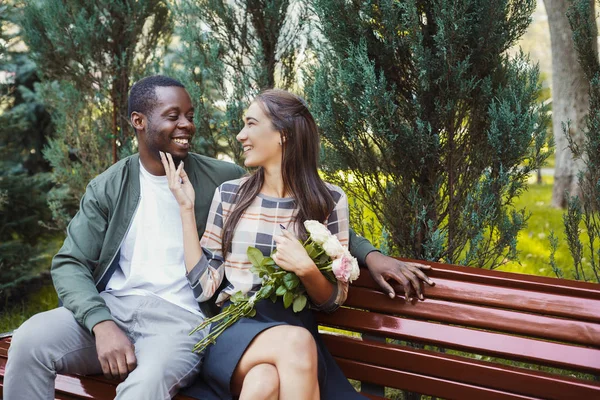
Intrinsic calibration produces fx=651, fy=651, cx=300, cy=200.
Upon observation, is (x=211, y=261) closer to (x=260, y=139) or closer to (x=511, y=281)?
(x=260, y=139)

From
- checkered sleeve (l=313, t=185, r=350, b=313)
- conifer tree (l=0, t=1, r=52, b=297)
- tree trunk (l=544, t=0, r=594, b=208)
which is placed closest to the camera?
checkered sleeve (l=313, t=185, r=350, b=313)

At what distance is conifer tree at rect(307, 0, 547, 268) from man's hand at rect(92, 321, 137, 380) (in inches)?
67.4

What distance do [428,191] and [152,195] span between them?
60.5 inches

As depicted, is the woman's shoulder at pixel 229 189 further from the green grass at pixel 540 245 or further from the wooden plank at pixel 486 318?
the green grass at pixel 540 245

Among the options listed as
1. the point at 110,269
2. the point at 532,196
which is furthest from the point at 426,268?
the point at 532,196

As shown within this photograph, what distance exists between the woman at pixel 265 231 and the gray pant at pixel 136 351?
0.14 metres

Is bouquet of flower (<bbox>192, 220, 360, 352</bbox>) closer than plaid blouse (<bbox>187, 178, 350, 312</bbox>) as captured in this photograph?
Yes

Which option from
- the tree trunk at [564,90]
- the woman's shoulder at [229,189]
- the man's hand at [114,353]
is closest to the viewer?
the man's hand at [114,353]

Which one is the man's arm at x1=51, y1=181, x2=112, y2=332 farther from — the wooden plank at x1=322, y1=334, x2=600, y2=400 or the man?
the wooden plank at x1=322, y1=334, x2=600, y2=400

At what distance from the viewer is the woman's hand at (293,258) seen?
101 inches

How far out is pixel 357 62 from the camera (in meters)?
3.52

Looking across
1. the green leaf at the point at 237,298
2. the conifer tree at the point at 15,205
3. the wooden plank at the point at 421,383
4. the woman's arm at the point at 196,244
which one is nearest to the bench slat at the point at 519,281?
the wooden plank at the point at 421,383

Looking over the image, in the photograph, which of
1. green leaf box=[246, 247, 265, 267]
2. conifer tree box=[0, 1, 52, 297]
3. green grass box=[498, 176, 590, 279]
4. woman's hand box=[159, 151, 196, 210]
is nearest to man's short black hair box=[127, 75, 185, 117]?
woman's hand box=[159, 151, 196, 210]

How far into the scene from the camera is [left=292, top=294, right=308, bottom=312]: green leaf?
2646mm
